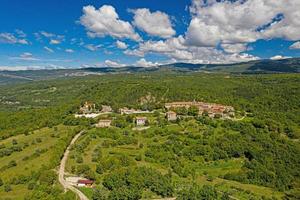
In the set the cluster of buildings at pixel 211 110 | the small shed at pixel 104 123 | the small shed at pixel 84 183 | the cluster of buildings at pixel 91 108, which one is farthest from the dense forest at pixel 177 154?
the cluster of buildings at pixel 211 110

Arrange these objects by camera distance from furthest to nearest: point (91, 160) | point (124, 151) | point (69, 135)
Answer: point (69, 135) < point (124, 151) < point (91, 160)

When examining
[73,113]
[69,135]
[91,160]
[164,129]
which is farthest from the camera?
[73,113]

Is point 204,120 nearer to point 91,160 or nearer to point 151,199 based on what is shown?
point 91,160

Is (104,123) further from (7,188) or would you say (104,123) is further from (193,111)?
(7,188)

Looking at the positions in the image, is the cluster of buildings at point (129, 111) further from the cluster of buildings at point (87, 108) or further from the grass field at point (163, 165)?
the grass field at point (163, 165)

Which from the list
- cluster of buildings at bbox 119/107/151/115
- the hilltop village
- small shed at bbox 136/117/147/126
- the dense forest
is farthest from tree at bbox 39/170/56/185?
cluster of buildings at bbox 119/107/151/115

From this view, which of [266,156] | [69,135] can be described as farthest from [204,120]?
[69,135]

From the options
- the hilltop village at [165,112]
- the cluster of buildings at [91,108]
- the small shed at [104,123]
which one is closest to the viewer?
the small shed at [104,123]

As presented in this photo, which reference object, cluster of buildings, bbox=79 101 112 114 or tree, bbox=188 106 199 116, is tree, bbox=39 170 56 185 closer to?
tree, bbox=188 106 199 116

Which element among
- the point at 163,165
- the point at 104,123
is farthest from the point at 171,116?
the point at 163,165
